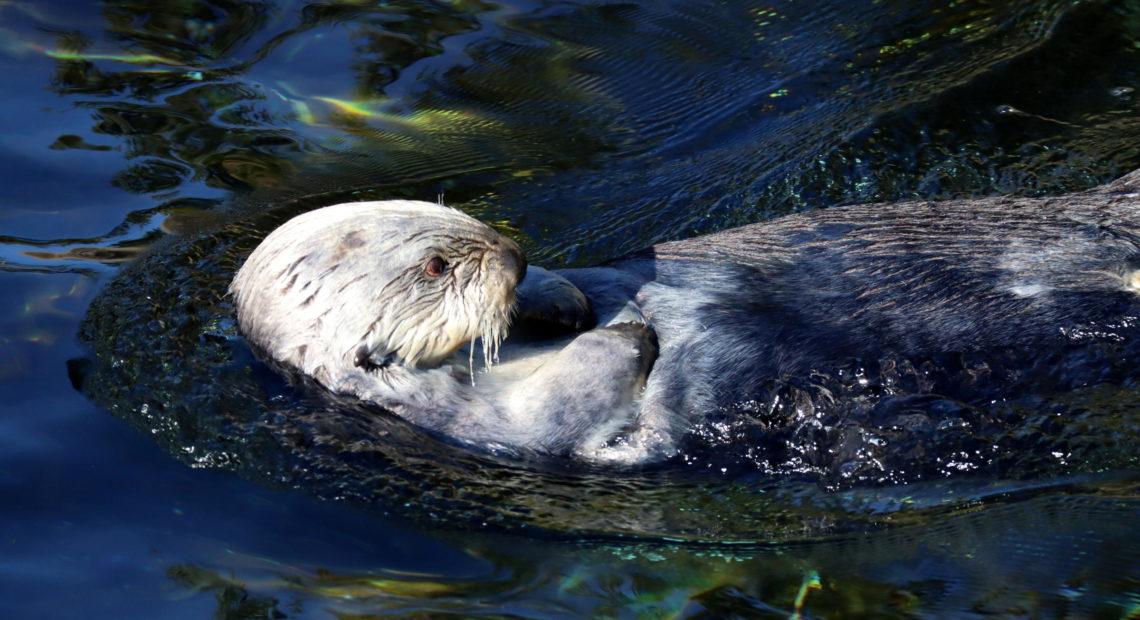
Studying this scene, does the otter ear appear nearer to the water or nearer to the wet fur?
the water

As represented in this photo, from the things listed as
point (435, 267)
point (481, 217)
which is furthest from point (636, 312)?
point (481, 217)

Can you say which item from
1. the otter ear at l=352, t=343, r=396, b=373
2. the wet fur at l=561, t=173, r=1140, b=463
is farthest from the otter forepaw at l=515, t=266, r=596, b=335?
the otter ear at l=352, t=343, r=396, b=373

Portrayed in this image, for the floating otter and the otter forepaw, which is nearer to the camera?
the floating otter

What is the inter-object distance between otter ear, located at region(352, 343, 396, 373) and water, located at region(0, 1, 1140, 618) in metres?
0.31

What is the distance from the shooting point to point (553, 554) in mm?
3303

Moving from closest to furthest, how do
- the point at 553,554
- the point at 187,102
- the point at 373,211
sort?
the point at 553,554 → the point at 373,211 → the point at 187,102

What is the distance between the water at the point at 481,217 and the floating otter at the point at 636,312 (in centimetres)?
21

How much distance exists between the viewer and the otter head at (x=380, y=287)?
3479 mm

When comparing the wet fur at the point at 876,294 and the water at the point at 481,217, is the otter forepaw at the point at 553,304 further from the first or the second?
the water at the point at 481,217

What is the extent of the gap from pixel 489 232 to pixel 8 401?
1.85 metres

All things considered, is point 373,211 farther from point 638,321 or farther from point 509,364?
point 638,321

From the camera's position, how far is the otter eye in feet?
11.6

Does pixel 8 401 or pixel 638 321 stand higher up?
pixel 638 321

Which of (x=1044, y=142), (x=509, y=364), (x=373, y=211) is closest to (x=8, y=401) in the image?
(x=373, y=211)
